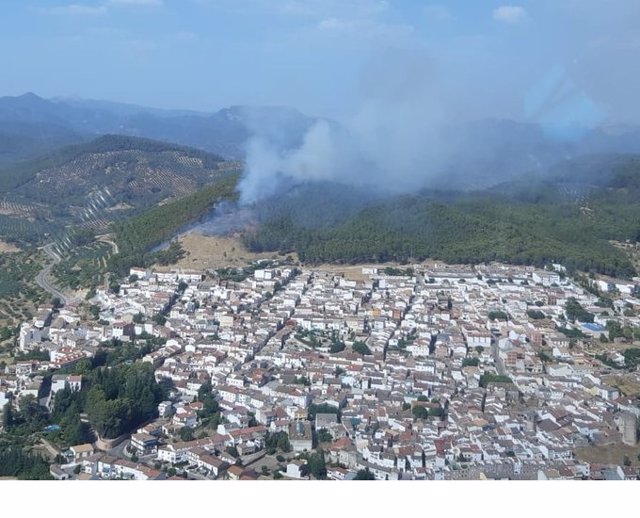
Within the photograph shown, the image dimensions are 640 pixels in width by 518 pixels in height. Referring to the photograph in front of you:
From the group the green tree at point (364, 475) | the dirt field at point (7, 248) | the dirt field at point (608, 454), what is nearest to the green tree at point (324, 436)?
the green tree at point (364, 475)

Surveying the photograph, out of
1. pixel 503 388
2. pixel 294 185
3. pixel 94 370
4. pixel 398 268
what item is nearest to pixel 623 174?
pixel 294 185

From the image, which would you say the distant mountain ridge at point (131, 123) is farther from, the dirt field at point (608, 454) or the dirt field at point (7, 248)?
the dirt field at point (608, 454)

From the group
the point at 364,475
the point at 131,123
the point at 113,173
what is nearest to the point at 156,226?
the point at 113,173

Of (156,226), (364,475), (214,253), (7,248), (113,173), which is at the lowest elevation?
(7,248)

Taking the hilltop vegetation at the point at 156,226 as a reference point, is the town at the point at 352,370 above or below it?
below

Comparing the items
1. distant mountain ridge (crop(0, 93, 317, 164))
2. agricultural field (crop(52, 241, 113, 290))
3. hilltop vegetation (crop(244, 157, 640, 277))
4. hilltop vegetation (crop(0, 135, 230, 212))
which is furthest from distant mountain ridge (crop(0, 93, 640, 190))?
agricultural field (crop(52, 241, 113, 290))

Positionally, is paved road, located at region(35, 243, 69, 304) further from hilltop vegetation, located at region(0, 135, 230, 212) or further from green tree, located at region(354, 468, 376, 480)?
green tree, located at region(354, 468, 376, 480)

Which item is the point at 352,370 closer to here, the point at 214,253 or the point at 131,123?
the point at 214,253
